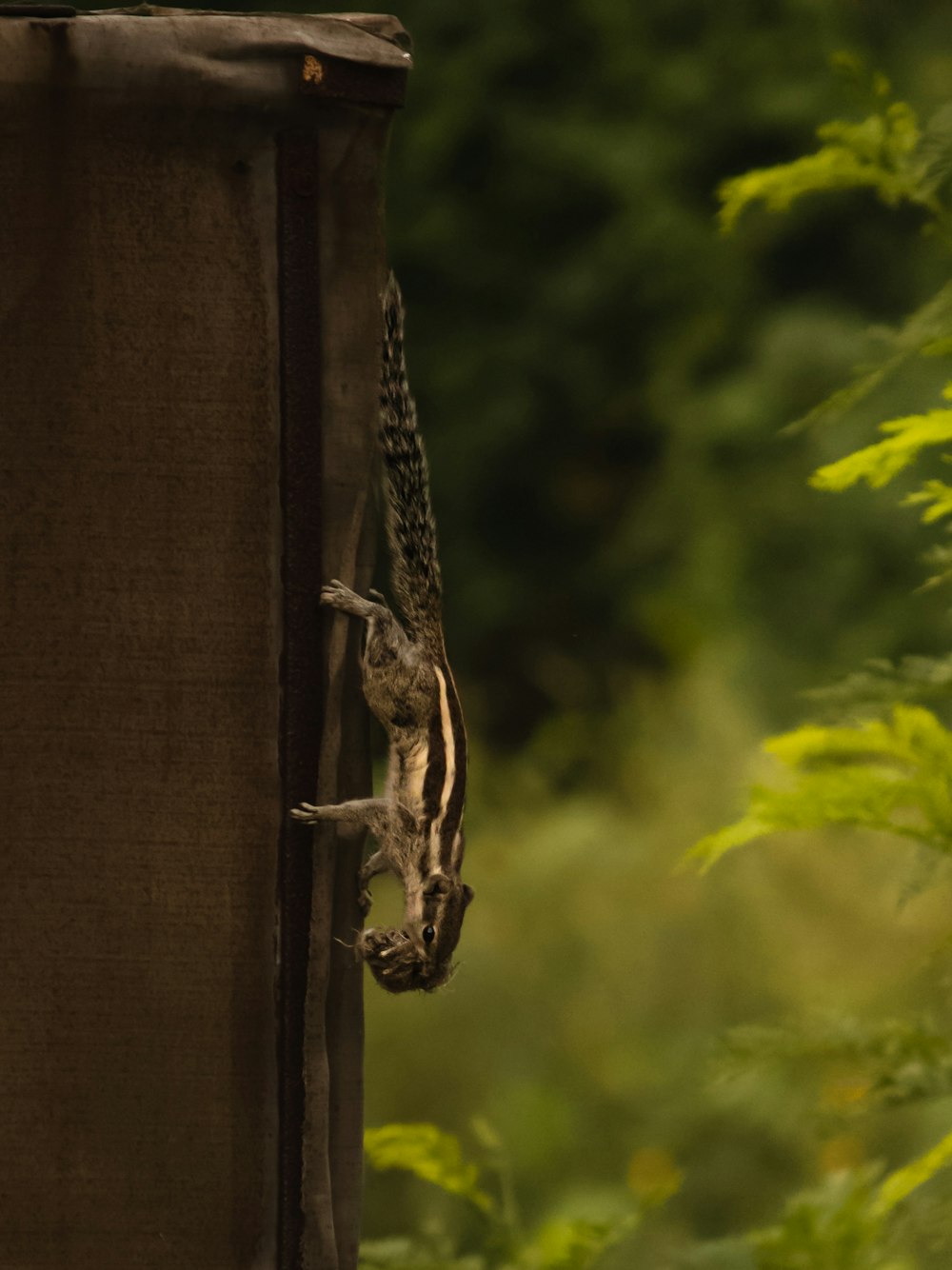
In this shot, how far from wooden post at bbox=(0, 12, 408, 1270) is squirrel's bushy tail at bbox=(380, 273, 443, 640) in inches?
5.9

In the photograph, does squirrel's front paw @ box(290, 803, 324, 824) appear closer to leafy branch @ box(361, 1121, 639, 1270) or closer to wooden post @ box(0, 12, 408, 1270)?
wooden post @ box(0, 12, 408, 1270)

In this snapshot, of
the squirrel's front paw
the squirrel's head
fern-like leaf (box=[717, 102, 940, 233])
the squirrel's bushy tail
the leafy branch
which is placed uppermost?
fern-like leaf (box=[717, 102, 940, 233])

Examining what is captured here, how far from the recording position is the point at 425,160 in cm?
628

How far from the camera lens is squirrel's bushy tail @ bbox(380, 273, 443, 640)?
204 cm

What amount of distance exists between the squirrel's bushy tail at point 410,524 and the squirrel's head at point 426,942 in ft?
0.96

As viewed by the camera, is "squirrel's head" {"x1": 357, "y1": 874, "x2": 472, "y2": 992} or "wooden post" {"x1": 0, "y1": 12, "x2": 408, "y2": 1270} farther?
"squirrel's head" {"x1": 357, "y1": 874, "x2": 472, "y2": 992}

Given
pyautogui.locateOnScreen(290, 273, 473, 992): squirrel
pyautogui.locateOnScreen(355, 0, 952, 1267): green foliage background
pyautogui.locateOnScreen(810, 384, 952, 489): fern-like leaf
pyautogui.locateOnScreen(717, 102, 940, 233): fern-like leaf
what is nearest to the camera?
pyautogui.locateOnScreen(290, 273, 473, 992): squirrel

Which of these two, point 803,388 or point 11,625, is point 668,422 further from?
point 11,625

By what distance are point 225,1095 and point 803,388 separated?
4.52 meters

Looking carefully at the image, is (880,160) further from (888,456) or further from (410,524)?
(410,524)

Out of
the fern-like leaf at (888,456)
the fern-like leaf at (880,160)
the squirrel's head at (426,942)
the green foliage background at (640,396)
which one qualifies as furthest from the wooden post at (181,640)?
the green foliage background at (640,396)

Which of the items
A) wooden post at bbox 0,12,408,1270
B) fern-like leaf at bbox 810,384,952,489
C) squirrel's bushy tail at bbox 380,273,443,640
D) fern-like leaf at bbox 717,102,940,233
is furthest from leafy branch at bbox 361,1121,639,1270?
fern-like leaf at bbox 717,102,940,233

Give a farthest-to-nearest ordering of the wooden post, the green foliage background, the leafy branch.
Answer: the green foliage background < the leafy branch < the wooden post

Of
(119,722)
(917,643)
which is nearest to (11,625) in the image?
(119,722)
